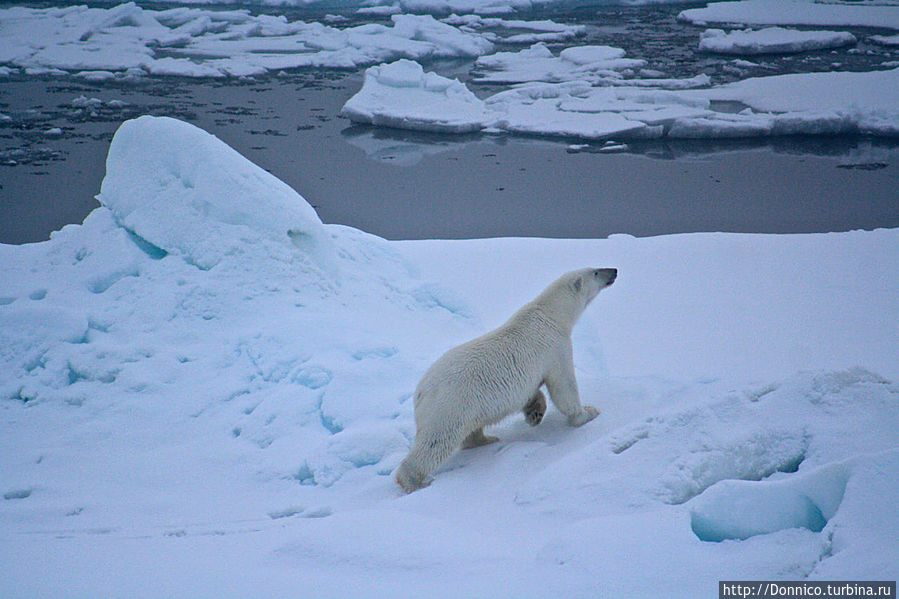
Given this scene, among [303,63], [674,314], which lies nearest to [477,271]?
[674,314]

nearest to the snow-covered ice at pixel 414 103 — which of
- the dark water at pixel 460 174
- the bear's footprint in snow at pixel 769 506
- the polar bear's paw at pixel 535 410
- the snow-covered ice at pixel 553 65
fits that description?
the dark water at pixel 460 174

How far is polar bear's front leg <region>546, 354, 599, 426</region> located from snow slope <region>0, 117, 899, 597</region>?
0.07 meters

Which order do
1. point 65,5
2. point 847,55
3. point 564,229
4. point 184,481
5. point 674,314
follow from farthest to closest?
1. point 65,5
2. point 847,55
3. point 564,229
4. point 674,314
5. point 184,481

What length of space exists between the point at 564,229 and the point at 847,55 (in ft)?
42.1

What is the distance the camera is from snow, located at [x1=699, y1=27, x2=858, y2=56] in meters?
18.8

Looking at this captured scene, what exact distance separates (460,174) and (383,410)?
27.9ft

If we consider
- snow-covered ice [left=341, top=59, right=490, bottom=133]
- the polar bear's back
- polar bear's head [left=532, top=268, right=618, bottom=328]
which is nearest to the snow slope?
the polar bear's back

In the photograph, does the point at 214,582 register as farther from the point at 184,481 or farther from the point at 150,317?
the point at 150,317

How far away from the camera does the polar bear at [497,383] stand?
118 inches

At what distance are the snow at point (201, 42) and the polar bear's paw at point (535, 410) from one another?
1675 centimetres

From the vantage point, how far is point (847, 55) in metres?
18.0

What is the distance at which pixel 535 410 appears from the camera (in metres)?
3.44

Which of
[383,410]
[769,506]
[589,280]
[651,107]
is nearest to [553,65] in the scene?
[651,107]

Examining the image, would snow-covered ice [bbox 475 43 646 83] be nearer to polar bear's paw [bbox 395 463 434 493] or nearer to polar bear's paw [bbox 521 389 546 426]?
polar bear's paw [bbox 521 389 546 426]
